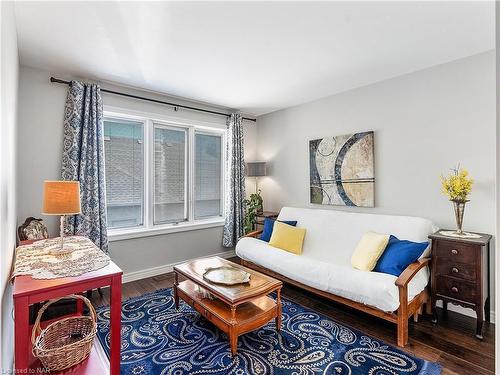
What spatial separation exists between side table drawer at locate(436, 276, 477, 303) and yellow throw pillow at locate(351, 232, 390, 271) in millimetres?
523

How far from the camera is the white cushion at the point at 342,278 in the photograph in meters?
2.13

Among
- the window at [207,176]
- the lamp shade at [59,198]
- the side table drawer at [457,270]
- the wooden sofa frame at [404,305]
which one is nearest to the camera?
the lamp shade at [59,198]

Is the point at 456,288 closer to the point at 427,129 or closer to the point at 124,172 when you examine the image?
the point at 427,129

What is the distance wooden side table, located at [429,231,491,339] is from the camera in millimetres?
2176

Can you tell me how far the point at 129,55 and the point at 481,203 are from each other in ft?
11.6

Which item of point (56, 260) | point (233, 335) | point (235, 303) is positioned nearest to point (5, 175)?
point (56, 260)

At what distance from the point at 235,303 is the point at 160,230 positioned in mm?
2102

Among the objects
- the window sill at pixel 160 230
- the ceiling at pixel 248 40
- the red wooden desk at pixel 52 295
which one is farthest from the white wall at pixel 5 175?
the window sill at pixel 160 230

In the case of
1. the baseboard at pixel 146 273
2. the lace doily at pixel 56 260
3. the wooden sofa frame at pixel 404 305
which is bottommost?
the baseboard at pixel 146 273

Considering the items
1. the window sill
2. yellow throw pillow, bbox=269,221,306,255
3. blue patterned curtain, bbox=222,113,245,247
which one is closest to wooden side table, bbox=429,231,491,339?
yellow throw pillow, bbox=269,221,306,255

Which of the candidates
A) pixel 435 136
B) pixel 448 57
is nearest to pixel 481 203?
pixel 435 136

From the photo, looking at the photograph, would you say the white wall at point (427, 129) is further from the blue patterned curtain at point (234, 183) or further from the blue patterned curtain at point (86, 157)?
the blue patterned curtain at point (86, 157)

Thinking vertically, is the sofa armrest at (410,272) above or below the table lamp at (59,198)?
below

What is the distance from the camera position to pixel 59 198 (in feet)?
5.99
